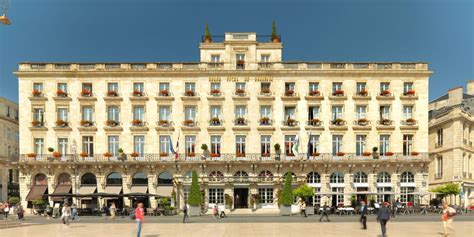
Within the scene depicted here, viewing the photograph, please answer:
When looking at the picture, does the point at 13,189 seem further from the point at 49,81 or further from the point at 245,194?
the point at 245,194

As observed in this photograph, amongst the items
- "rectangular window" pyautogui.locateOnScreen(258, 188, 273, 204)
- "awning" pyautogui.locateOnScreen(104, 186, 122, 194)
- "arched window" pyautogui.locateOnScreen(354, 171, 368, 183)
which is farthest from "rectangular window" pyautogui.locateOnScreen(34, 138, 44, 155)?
"arched window" pyautogui.locateOnScreen(354, 171, 368, 183)

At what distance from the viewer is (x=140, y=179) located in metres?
45.4

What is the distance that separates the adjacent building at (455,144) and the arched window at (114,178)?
39.5 metres

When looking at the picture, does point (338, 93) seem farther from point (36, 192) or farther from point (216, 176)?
point (36, 192)

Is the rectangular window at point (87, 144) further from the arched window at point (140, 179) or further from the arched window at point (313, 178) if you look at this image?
the arched window at point (313, 178)

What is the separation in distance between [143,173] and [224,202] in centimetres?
996

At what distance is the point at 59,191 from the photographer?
44531 millimetres

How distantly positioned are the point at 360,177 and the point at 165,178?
2223 centimetres

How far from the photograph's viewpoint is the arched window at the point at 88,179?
45.5m

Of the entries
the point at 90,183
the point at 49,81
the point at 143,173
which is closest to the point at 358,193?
the point at 143,173

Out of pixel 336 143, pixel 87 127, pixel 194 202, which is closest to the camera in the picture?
pixel 194 202

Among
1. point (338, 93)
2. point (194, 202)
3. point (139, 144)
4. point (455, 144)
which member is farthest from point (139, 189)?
point (455, 144)

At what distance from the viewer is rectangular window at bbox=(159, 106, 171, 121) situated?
4619 cm

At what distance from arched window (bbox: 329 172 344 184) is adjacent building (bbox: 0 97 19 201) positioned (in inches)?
1804
